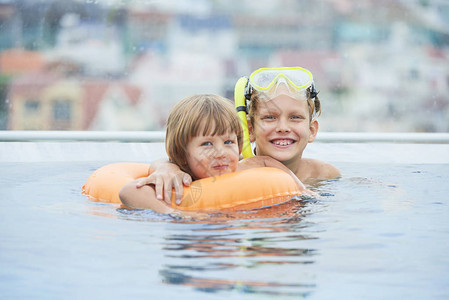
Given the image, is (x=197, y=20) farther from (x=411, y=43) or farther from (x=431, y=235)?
(x=431, y=235)

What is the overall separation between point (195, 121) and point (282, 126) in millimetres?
582

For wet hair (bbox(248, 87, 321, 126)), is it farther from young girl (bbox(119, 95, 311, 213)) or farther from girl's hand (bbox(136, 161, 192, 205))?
girl's hand (bbox(136, 161, 192, 205))

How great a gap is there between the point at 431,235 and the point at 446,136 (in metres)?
2.24

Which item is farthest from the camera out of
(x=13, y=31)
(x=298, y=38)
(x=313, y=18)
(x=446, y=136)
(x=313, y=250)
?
(x=313, y=18)

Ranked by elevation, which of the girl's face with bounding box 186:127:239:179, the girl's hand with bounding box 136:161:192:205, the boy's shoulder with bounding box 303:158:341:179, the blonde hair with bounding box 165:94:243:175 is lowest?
the boy's shoulder with bounding box 303:158:341:179

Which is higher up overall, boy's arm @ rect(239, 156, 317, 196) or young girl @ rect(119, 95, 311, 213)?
young girl @ rect(119, 95, 311, 213)

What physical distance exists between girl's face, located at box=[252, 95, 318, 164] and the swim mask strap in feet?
0.20

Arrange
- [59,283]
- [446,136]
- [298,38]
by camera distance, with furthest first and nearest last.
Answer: [298,38], [446,136], [59,283]

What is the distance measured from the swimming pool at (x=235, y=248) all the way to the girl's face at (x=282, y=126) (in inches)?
9.6

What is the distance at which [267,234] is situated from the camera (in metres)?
1.67

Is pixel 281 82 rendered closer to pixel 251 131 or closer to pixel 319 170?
pixel 251 131

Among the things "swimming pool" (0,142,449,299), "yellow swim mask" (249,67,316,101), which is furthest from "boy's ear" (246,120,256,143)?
"swimming pool" (0,142,449,299)

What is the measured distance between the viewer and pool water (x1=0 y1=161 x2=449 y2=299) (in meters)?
1.26

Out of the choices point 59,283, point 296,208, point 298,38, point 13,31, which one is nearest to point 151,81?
point 298,38
